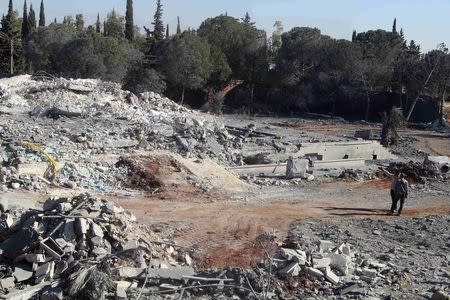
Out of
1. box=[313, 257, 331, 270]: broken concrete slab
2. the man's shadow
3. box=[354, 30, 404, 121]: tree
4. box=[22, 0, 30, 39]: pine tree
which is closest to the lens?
box=[313, 257, 331, 270]: broken concrete slab

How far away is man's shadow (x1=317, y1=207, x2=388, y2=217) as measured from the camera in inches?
639

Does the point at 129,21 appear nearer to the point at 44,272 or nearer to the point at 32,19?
the point at 32,19

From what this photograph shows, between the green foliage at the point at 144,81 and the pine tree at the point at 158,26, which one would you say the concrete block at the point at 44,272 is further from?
the pine tree at the point at 158,26

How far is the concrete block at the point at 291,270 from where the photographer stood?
1001 centimetres

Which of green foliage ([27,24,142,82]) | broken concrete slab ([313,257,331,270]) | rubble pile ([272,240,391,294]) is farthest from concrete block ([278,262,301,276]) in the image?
green foliage ([27,24,142,82])

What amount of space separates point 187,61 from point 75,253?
33.3 metres

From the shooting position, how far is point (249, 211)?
51.9 ft

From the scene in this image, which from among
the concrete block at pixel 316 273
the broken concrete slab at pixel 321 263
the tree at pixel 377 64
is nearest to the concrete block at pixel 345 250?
the broken concrete slab at pixel 321 263

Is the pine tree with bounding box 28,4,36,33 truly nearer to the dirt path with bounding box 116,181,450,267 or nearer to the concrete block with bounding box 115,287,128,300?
the dirt path with bounding box 116,181,450,267

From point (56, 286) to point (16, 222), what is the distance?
6.31ft

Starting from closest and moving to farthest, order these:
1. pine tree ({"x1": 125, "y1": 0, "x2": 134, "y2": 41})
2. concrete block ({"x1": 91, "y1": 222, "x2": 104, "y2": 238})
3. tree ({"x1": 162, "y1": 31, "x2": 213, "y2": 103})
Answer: concrete block ({"x1": 91, "y1": 222, "x2": 104, "y2": 238}) → tree ({"x1": 162, "y1": 31, "x2": 213, "y2": 103}) → pine tree ({"x1": 125, "y1": 0, "x2": 134, "y2": 41})

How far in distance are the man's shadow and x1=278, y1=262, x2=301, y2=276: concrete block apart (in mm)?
6167

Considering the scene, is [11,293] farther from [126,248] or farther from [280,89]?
[280,89]

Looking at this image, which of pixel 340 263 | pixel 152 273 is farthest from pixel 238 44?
pixel 152 273
